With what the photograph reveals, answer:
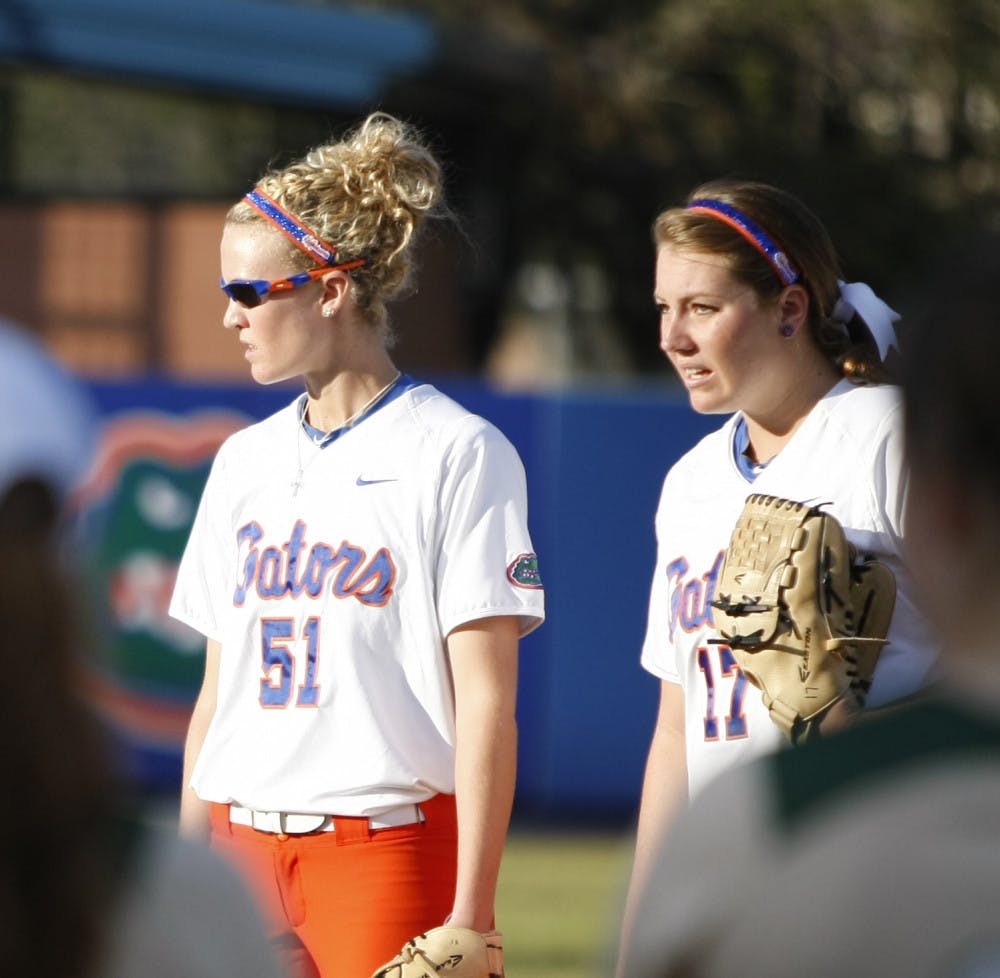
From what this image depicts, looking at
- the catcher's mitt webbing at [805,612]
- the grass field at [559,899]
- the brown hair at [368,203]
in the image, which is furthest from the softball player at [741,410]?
the grass field at [559,899]

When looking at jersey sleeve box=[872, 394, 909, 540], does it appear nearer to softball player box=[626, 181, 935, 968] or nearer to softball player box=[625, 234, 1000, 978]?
softball player box=[626, 181, 935, 968]

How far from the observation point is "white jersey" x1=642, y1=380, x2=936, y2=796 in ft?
10.5

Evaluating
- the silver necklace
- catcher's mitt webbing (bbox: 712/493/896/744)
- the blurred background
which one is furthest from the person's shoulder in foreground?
the blurred background

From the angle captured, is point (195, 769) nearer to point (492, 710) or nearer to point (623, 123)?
point (492, 710)

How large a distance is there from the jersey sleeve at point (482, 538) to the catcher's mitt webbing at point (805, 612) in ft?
1.44

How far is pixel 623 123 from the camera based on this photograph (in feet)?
58.5

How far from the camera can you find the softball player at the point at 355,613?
3.37 metres

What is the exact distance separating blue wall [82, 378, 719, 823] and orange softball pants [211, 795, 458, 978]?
6.65m

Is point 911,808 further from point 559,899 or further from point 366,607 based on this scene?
point 559,899

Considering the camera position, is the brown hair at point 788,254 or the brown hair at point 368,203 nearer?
the brown hair at point 788,254

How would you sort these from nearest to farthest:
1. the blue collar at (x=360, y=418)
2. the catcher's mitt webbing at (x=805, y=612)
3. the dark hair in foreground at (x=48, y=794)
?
the dark hair in foreground at (x=48, y=794)
the catcher's mitt webbing at (x=805, y=612)
the blue collar at (x=360, y=418)

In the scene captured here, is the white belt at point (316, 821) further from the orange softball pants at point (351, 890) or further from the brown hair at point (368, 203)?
the brown hair at point (368, 203)

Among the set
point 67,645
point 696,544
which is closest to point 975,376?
point 67,645

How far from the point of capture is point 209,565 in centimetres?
375
